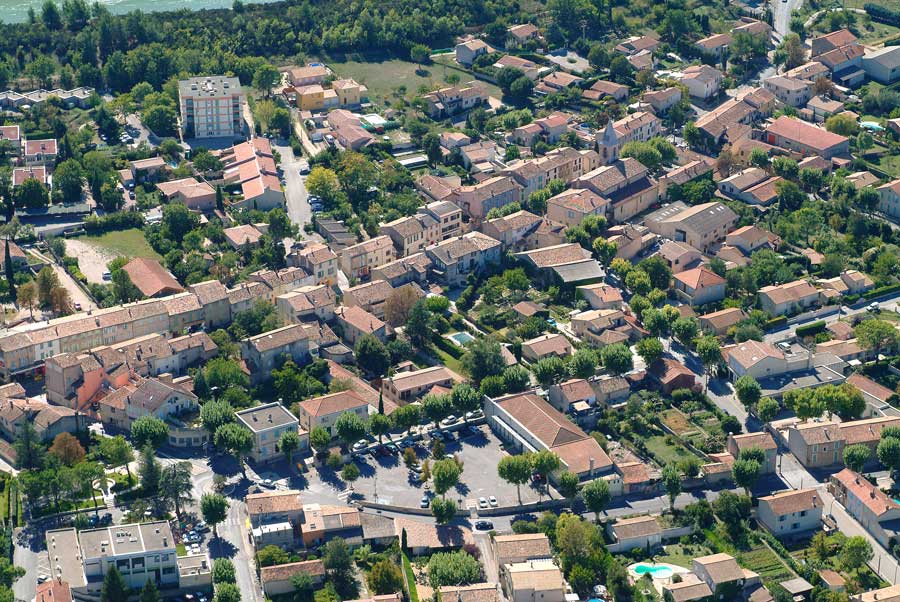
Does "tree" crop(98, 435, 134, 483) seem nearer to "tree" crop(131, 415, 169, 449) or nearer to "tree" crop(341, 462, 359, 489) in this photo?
"tree" crop(131, 415, 169, 449)

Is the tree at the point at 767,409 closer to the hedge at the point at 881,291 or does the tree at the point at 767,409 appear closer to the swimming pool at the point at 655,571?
the swimming pool at the point at 655,571

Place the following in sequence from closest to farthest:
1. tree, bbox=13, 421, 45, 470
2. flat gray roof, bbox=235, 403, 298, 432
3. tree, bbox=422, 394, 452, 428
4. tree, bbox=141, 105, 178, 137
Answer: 1. tree, bbox=13, 421, 45, 470
2. flat gray roof, bbox=235, 403, 298, 432
3. tree, bbox=422, 394, 452, 428
4. tree, bbox=141, 105, 178, 137

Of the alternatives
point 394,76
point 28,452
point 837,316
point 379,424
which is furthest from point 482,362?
point 394,76

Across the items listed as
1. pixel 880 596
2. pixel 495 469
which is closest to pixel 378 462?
pixel 495 469

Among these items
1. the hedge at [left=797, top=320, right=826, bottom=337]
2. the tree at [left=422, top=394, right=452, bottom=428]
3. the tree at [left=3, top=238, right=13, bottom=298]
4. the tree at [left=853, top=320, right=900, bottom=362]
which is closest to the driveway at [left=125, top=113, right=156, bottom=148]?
the tree at [left=3, top=238, right=13, bottom=298]

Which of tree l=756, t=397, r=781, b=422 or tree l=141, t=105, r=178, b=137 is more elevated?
tree l=141, t=105, r=178, b=137

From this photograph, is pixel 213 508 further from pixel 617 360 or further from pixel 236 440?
pixel 617 360

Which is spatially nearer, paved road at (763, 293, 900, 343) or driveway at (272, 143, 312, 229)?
paved road at (763, 293, 900, 343)
